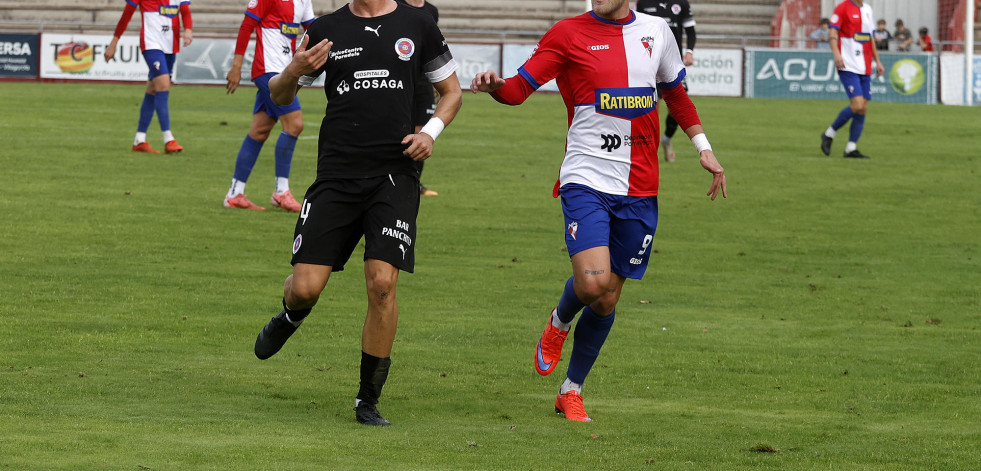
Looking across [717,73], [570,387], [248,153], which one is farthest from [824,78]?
[570,387]

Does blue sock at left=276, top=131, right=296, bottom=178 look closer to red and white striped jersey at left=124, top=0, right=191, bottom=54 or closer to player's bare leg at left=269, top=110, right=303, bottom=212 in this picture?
player's bare leg at left=269, top=110, right=303, bottom=212

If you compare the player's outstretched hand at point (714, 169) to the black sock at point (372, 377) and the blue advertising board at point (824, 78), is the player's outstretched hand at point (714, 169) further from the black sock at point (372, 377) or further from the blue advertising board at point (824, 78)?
the blue advertising board at point (824, 78)

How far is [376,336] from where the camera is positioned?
20.2 ft

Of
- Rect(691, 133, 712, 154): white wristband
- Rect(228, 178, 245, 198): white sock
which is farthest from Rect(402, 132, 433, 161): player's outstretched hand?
Rect(228, 178, 245, 198): white sock

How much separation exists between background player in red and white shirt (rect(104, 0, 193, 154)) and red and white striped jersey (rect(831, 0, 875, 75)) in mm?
8932

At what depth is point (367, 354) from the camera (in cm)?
Answer: 616

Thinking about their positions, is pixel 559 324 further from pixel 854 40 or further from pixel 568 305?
pixel 854 40

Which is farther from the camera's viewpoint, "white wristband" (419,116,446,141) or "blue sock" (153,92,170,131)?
"blue sock" (153,92,170,131)

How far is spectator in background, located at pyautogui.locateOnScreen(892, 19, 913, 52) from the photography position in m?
36.8

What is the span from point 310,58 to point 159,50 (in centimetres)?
1130

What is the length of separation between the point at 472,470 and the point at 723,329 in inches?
156

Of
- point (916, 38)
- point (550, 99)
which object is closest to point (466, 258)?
point (550, 99)

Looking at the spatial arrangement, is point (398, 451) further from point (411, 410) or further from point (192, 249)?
point (192, 249)

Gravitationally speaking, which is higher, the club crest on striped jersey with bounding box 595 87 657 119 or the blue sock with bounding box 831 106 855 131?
the club crest on striped jersey with bounding box 595 87 657 119
